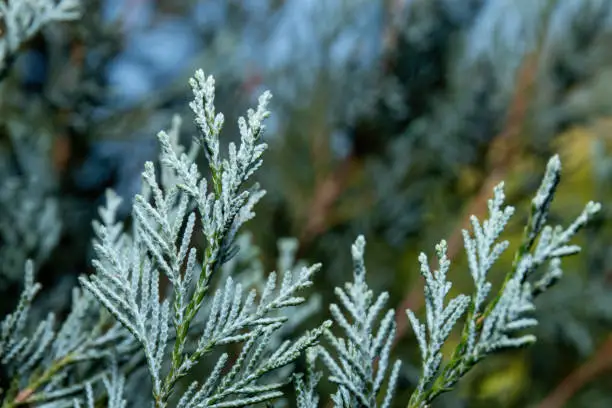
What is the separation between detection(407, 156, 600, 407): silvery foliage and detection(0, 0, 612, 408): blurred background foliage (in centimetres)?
120

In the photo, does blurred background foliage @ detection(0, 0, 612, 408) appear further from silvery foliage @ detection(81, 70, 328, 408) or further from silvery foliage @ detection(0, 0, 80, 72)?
silvery foliage @ detection(81, 70, 328, 408)

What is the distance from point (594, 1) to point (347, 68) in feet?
2.86

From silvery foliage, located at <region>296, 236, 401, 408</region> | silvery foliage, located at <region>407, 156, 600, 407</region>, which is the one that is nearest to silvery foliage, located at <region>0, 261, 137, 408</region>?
A: silvery foliage, located at <region>296, 236, 401, 408</region>

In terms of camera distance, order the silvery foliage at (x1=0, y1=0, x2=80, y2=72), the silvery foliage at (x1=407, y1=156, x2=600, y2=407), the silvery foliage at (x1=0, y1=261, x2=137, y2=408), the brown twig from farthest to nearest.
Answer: the brown twig → the silvery foliage at (x1=0, y1=0, x2=80, y2=72) → the silvery foliage at (x1=0, y1=261, x2=137, y2=408) → the silvery foliage at (x1=407, y1=156, x2=600, y2=407)

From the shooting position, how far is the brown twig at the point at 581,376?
208 cm

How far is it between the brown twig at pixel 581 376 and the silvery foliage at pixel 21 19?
70.4 inches

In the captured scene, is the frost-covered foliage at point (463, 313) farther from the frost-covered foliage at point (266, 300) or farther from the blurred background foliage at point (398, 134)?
the blurred background foliage at point (398, 134)

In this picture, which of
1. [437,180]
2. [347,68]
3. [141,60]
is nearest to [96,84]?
[141,60]

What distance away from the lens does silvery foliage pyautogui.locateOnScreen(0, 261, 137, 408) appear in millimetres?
922

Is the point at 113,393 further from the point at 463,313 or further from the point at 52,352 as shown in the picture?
the point at 463,313

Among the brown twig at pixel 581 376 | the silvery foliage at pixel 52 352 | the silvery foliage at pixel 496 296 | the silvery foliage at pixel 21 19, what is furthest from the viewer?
the brown twig at pixel 581 376

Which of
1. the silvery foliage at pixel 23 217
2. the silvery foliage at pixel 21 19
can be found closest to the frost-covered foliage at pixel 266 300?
the silvery foliage at pixel 21 19

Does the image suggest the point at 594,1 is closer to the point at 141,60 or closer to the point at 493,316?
the point at 141,60

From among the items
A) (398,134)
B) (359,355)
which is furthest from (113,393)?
(398,134)
